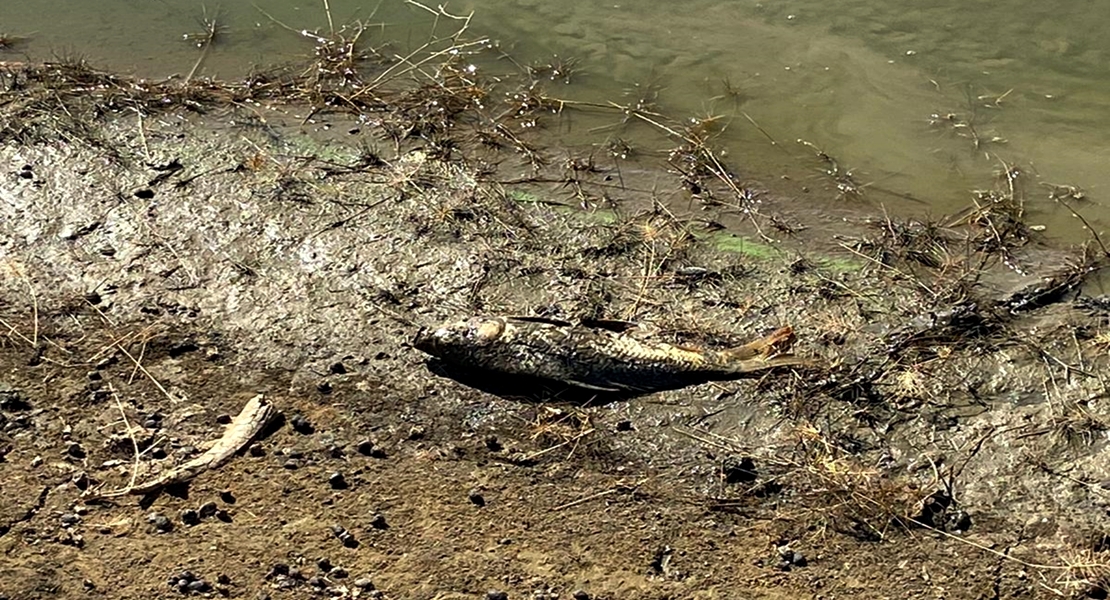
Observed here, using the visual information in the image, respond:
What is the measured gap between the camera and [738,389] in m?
5.20

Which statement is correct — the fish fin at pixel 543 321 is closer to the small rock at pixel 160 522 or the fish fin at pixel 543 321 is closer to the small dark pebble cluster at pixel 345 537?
the small dark pebble cluster at pixel 345 537

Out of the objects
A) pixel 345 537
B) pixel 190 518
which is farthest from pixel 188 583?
pixel 345 537

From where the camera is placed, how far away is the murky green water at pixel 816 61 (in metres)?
6.75

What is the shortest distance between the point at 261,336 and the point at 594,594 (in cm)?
219

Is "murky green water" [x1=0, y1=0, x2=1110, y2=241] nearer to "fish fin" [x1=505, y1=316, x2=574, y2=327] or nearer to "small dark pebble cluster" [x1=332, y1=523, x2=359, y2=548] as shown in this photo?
"fish fin" [x1=505, y1=316, x2=574, y2=327]

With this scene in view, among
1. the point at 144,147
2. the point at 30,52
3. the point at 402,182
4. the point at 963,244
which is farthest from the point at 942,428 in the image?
the point at 30,52

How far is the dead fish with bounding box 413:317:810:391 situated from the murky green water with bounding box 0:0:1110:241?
1.84 meters

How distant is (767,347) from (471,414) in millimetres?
1423

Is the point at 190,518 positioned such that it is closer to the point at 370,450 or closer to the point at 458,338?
the point at 370,450

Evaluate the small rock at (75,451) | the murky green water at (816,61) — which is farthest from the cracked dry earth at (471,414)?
the murky green water at (816,61)

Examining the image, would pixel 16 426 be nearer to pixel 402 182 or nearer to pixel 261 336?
pixel 261 336

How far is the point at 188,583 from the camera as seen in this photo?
4215 millimetres

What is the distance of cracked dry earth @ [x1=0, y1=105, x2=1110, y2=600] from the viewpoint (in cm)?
445

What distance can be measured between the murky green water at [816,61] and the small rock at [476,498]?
9.77 ft
